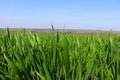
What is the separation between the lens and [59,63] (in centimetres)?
117

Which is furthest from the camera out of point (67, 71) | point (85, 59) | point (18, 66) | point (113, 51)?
point (113, 51)

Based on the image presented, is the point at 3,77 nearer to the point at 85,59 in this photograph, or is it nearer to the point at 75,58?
the point at 75,58

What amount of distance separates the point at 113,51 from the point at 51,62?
493mm

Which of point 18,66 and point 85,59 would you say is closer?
point 18,66

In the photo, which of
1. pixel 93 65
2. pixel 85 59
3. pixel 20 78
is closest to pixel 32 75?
pixel 20 78

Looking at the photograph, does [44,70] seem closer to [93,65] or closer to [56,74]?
[56,74]

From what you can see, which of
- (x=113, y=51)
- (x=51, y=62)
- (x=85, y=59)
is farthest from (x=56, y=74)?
(x=113, y=51)

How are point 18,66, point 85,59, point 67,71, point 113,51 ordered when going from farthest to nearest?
point 113,51
point 85,59
point 18,66
point 67,71

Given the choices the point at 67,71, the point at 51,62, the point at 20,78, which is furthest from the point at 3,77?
the point at 67,71

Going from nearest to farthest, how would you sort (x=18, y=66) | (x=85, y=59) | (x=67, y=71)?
(x=67, y=71) < (x=18, y=66) < (x=85, y=59)

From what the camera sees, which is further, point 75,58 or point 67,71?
point 75,58

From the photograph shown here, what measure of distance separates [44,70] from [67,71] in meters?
0.09

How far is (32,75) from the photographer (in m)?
1.14

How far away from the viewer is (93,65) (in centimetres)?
108
